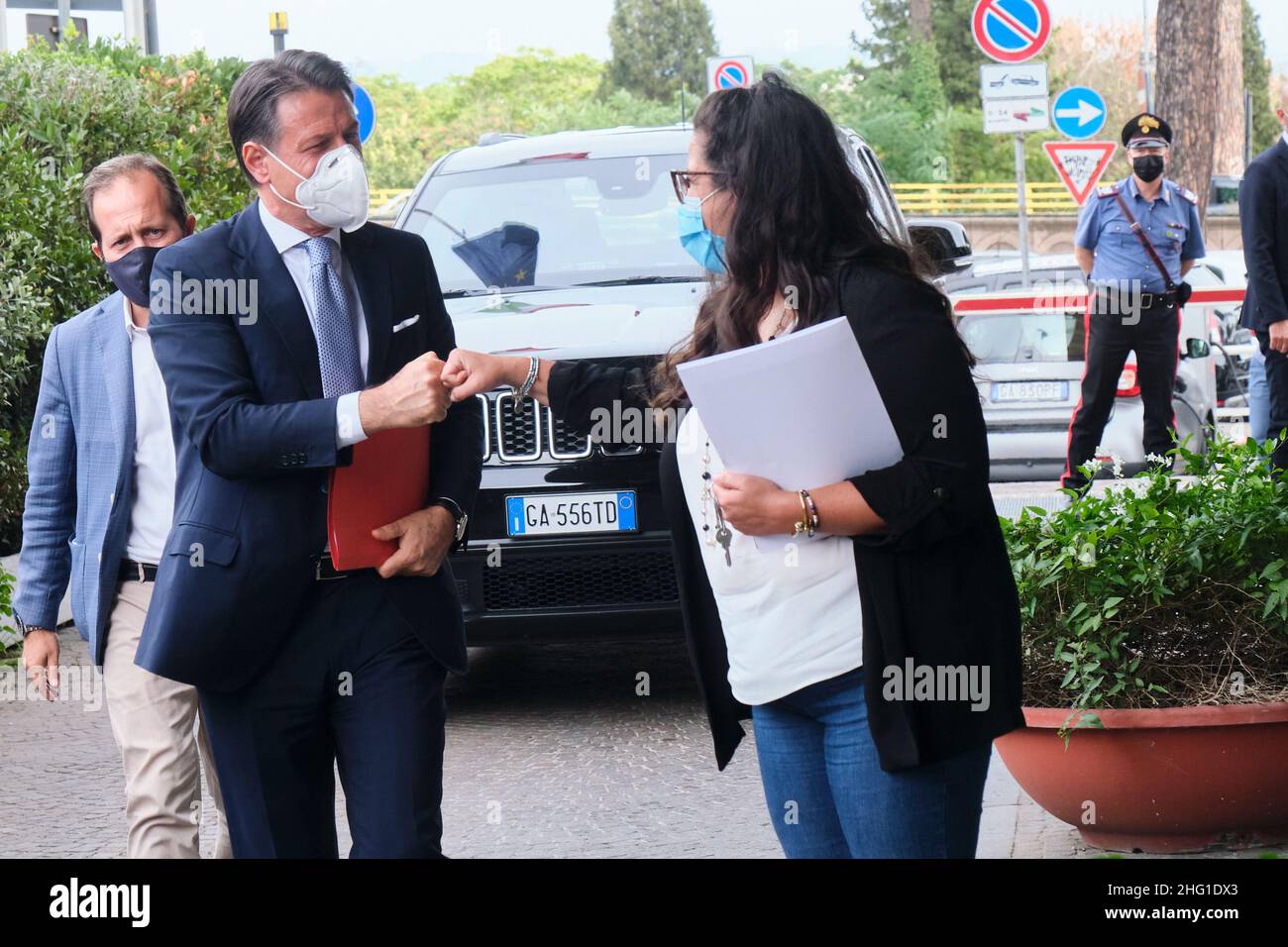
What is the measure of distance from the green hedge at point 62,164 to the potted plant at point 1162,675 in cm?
642

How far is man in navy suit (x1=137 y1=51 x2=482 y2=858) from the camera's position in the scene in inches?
122

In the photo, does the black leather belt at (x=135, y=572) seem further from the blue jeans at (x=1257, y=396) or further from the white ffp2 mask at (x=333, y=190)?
the blue jeans at (x=1257, y=396)

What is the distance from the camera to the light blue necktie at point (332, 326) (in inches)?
128

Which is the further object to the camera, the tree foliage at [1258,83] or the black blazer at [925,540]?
the tree foliage at [1258,83]

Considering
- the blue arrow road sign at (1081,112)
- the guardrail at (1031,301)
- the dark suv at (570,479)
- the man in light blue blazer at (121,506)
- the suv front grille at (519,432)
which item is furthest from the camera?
the blue arrow road sign at (1081,112)

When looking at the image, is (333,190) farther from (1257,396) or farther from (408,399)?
(1257,396)

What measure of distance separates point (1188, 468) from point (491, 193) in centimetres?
379

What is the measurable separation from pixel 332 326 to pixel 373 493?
0.32m

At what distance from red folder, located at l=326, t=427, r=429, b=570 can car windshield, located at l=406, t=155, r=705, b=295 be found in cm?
390

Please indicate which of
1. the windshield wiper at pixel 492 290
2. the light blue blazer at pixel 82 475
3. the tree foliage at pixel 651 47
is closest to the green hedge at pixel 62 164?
the windshield wiper at pixel 492 290

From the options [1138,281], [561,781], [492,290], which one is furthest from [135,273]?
[1138,281]

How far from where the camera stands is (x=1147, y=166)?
11312mm
